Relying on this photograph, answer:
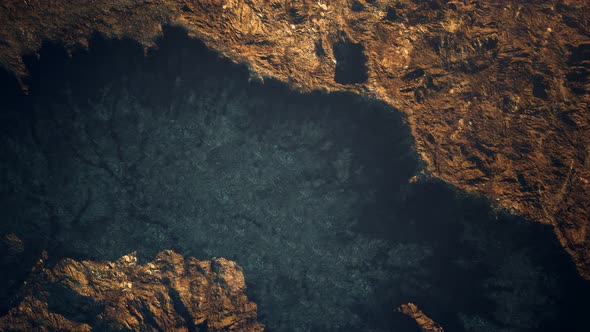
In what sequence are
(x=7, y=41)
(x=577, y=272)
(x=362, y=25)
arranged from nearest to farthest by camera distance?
(x=577, y=272), (x=7, y=41), (x=362, y=25)

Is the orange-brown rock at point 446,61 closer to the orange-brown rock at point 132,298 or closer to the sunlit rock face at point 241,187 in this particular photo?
the sunlit rock face at point 241,187

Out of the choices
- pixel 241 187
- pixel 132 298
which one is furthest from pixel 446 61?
pixel 132 298

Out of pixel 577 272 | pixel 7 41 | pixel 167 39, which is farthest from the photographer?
pixel 167 39

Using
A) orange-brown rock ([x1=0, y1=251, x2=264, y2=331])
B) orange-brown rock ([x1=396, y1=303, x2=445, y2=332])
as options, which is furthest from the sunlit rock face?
orange-brown rock ([x1=0, y1=251, x2=264, y2=331])

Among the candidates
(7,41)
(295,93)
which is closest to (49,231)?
(7,41)

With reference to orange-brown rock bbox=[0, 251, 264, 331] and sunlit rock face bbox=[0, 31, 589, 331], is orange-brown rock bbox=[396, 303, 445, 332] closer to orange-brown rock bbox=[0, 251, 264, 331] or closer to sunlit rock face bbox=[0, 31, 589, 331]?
sunlit rock face bbox=[0, 31, 589, 331]

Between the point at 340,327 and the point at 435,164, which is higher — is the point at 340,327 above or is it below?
below

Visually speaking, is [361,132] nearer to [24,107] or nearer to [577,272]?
[577,272]
